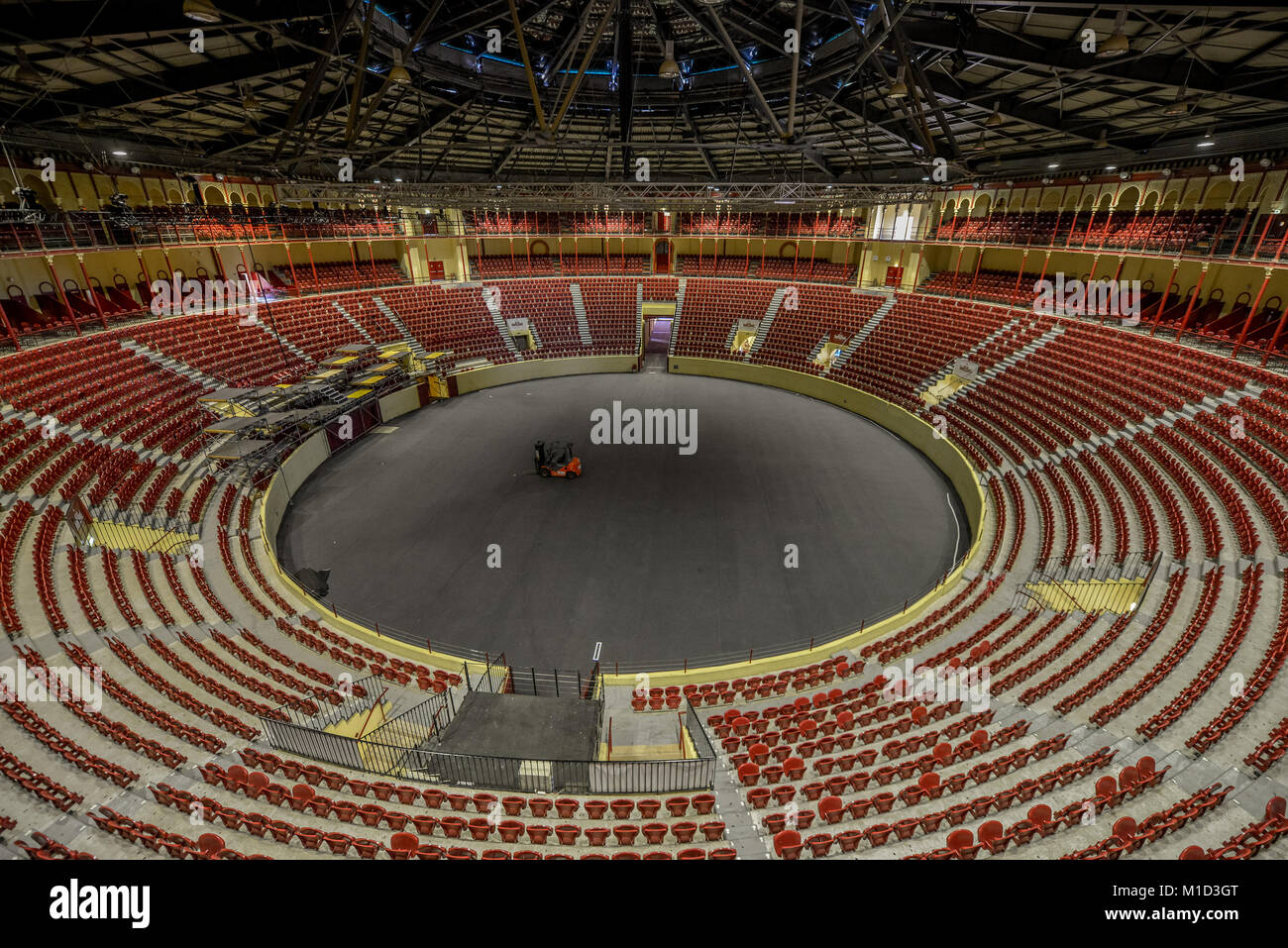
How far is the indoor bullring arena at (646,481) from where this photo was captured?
25.4 feet

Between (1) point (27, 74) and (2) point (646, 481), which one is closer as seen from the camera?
(1) point (27, 74)

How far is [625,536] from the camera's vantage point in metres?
16.9

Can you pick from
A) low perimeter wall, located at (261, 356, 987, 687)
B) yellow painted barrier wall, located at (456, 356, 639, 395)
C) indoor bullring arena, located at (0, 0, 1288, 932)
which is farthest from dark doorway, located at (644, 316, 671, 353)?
indoor bullring arena, located at (0, 0, 1288, 932)

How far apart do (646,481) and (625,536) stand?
3.82m

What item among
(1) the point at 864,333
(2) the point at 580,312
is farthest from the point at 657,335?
(1) the point at 864,333

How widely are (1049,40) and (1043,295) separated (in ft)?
54.6

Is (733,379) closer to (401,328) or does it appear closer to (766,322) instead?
(766,322)

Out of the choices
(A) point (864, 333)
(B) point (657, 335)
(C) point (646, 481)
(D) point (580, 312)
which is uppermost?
(B) point (657, 335)

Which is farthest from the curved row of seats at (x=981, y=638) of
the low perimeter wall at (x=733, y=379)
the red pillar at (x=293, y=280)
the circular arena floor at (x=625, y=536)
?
the red pillar at (x=293, y=280)

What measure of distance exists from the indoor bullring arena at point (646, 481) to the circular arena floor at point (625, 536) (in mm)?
170

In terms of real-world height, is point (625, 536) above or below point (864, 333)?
below

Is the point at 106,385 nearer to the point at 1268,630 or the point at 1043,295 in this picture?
the point at 1268,630

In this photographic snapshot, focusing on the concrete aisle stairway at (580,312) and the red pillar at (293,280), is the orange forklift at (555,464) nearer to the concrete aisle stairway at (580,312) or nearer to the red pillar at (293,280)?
the concrete aisle stairway at (580,312)

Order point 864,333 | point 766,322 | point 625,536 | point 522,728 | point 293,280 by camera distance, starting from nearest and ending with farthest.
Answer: point 522,728 < point 625,536 < point 293,280 < point 864,333 < point 766,322
